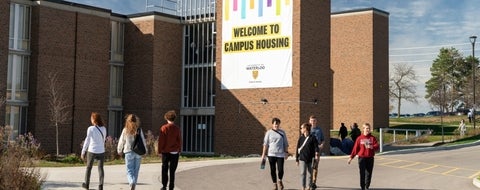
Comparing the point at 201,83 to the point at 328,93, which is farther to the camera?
the point at 201,83

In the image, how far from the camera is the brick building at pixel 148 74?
101 feet

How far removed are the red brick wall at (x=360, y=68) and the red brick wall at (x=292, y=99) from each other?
48.7ft

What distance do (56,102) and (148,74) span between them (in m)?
5.75

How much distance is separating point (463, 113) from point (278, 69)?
51.7m

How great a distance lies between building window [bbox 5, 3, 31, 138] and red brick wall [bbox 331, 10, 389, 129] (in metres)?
23.4

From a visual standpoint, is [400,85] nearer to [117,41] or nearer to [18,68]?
[117,41]

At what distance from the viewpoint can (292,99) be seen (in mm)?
30219

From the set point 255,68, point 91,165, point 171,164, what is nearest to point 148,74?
point 255,68

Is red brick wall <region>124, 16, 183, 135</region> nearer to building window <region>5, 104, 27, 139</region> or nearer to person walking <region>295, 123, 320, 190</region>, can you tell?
building window <region>5, 104, 27, 139</region>

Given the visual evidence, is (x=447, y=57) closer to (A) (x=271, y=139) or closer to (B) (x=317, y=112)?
(B) (x=317, y=112)

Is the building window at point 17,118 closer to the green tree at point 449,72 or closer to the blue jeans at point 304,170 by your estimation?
the blue jeans at point 304,170

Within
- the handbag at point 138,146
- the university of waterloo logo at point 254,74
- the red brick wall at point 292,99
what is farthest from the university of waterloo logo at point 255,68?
the handbag at point 138,146

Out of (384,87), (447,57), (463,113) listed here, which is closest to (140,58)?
(384,87)

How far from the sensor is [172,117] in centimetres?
1370
